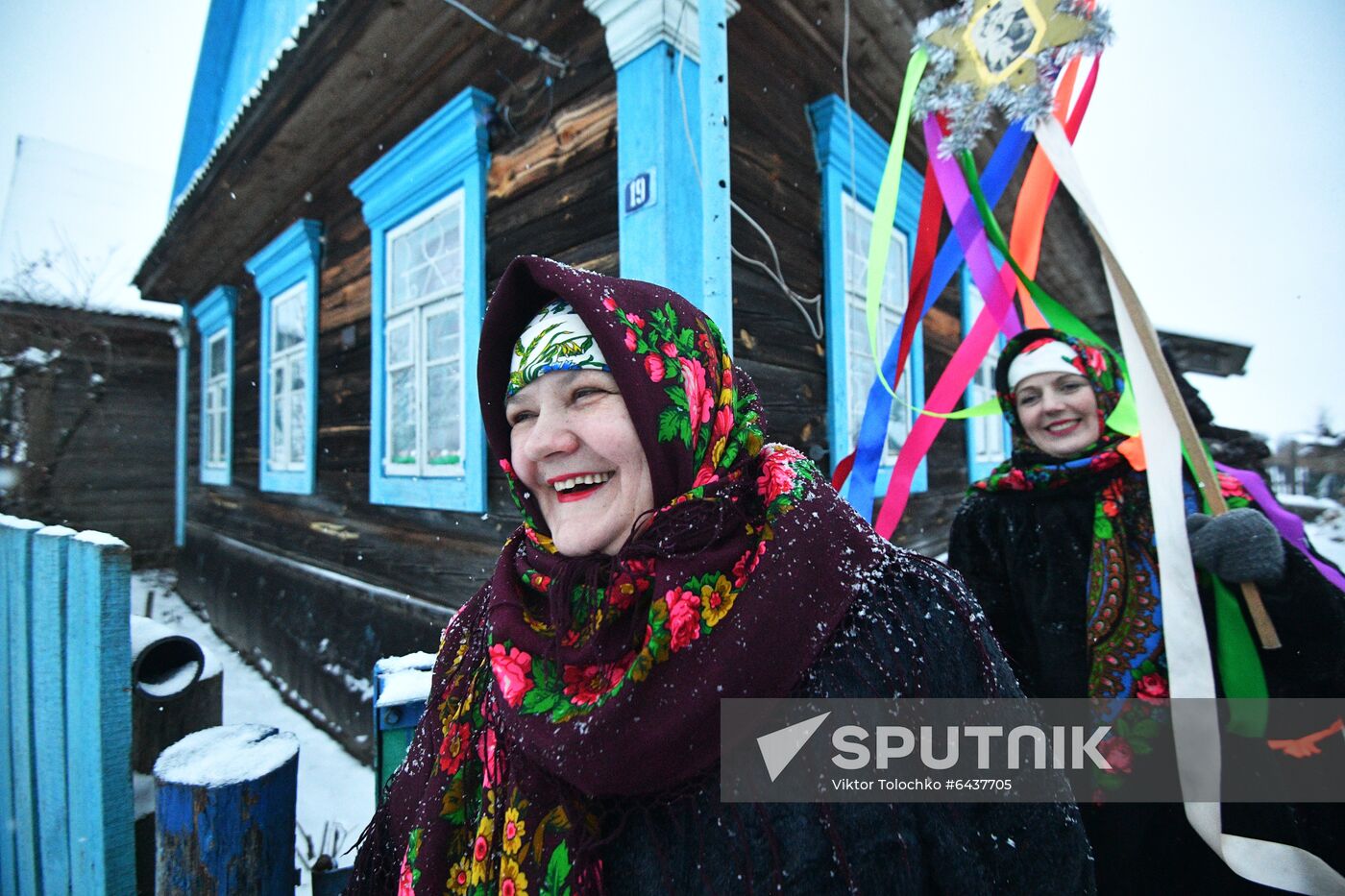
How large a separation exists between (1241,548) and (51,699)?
279 cm

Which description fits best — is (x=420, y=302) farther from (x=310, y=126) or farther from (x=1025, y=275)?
(x=1025, y=275)

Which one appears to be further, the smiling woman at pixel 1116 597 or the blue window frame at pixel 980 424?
the blue window frame at pixel 980 424

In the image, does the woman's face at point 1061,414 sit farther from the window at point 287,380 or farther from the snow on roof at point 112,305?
the snow on roof at point 112,305

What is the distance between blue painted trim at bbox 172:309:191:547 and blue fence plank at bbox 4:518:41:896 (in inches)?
329

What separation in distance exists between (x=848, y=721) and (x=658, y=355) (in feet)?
1.98

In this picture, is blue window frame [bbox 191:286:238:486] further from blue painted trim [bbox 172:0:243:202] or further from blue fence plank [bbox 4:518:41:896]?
blue fence plank [bbox 4:518:41:896]

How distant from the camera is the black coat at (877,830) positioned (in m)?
0.76

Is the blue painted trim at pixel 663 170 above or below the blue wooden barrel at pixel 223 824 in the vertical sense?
above

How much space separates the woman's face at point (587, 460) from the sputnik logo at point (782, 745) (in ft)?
1.22

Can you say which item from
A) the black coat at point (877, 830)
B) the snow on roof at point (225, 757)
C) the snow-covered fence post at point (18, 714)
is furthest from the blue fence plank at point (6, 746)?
the black coat at point (877, 830)

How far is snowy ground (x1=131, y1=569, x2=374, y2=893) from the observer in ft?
10.2

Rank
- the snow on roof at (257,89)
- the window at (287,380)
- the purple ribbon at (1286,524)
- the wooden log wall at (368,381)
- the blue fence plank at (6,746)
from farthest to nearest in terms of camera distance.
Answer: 1. the window at (287,380)
2. the snow on roof at (257,89)
3. the wooden log wall at (368,381)
4. the blue fence plank at (6,746)
5. the purple ribbon at (1286,524)

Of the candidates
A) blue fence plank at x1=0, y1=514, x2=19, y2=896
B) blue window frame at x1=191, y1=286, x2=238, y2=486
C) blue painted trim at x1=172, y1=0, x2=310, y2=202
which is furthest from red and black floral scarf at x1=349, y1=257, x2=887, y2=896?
blue window frame at x1=191, y1=286, x2=238, y2=486

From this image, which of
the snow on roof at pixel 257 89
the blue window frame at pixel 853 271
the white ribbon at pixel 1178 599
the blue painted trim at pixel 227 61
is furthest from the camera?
the blue painted trim at pixel 227 61
